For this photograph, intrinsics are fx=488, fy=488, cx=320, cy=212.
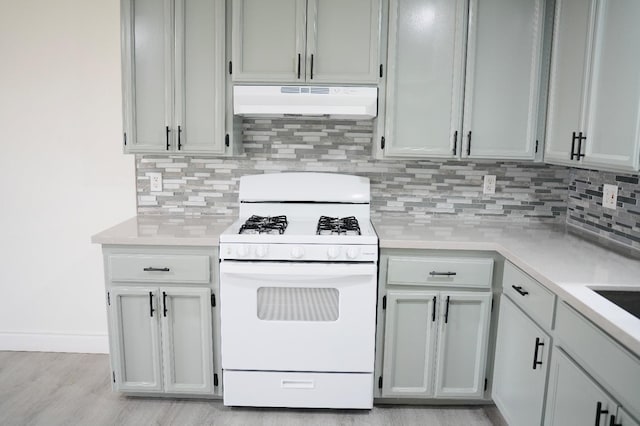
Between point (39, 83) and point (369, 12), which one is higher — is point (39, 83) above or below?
below

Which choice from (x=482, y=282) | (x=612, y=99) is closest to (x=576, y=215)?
(x=482, y=282)

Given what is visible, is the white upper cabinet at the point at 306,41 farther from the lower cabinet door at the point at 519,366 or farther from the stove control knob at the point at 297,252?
the lower cabinet door at the point at 519,366

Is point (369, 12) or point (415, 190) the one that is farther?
point (415, 190)

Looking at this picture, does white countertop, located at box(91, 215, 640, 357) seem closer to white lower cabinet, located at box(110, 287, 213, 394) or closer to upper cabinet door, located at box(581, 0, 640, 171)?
white lower cabinet, located at box(110, 287, 213, 394)

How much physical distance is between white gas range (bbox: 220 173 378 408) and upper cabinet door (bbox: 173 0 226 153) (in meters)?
0.55

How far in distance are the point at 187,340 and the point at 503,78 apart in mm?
2096

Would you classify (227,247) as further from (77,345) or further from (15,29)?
(15,29)

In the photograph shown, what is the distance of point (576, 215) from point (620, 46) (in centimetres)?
116

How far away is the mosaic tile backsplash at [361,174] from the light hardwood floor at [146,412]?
108 centimetres

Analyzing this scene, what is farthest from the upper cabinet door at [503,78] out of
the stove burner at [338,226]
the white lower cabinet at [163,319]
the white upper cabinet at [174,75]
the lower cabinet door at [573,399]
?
the white lower cabinet at [163,319]

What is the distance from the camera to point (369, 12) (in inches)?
98.0

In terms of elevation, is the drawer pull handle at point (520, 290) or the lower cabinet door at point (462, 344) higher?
the drawer pull handle at point (520, 290)

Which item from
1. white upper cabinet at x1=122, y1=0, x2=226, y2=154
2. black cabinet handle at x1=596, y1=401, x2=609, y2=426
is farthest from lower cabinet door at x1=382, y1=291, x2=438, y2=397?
white upper cabinet at x1=122, y1=0, x2=226, y2=154

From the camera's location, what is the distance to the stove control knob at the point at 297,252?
226 cm
